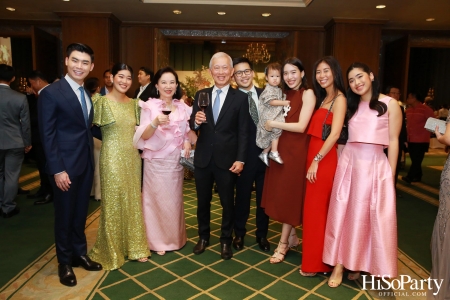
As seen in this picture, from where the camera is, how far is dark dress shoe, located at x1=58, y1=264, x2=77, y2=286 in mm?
2684

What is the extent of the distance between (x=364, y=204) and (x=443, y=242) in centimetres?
53

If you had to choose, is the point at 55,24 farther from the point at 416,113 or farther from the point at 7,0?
the point at 416,113

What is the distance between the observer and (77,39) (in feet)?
25.1

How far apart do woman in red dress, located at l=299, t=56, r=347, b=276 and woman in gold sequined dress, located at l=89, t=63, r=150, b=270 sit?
1.40 metres

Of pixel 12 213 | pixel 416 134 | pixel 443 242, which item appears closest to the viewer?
pixel 443 242

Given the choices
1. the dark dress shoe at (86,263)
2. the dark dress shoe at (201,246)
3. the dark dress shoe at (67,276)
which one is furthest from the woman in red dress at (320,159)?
the dark dress shoe at (67,276)

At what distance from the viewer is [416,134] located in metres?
6.55

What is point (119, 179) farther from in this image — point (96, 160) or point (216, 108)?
point (96, 160)

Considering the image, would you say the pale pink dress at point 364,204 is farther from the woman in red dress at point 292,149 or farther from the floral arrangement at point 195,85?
the floral arrangement at point 195,85

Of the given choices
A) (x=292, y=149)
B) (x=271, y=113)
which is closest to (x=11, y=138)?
(x=271, y=113)

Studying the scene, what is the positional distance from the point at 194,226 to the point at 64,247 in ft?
5.26

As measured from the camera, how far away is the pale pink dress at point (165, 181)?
3164 mm

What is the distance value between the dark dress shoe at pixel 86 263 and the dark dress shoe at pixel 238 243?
1205 millimetres

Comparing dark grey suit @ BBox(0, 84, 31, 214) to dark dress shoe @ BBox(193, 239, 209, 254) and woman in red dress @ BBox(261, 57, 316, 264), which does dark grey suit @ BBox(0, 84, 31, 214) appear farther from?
woman in red dress @ BBox(261, 57, 316, 264)
